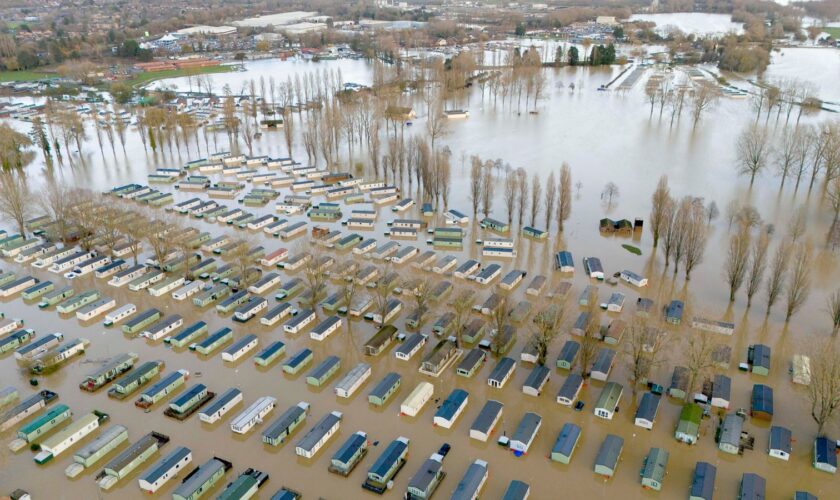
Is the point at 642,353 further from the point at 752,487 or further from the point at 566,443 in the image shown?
the point at 752,487

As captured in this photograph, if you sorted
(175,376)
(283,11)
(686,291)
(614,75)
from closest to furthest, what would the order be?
(175,376) → (686,291) → (614,75) → (283,11)

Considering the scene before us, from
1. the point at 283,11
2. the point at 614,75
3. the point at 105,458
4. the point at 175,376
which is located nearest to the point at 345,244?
the point at 175,376

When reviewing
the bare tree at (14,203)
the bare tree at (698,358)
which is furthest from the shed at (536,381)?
the bare tree at (14,203)

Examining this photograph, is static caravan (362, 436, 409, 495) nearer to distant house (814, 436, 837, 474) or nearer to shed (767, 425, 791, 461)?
shed (767, 425, 791, 461)

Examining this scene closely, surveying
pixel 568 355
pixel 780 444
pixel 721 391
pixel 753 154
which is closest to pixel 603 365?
pixel 568 355

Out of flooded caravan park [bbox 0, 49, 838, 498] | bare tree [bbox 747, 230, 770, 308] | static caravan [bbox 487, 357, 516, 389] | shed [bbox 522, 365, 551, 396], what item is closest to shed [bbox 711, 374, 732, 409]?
flooded caravan park [bbox 0, 49, 838, 498]

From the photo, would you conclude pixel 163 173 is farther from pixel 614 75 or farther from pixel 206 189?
pixel 614 75
